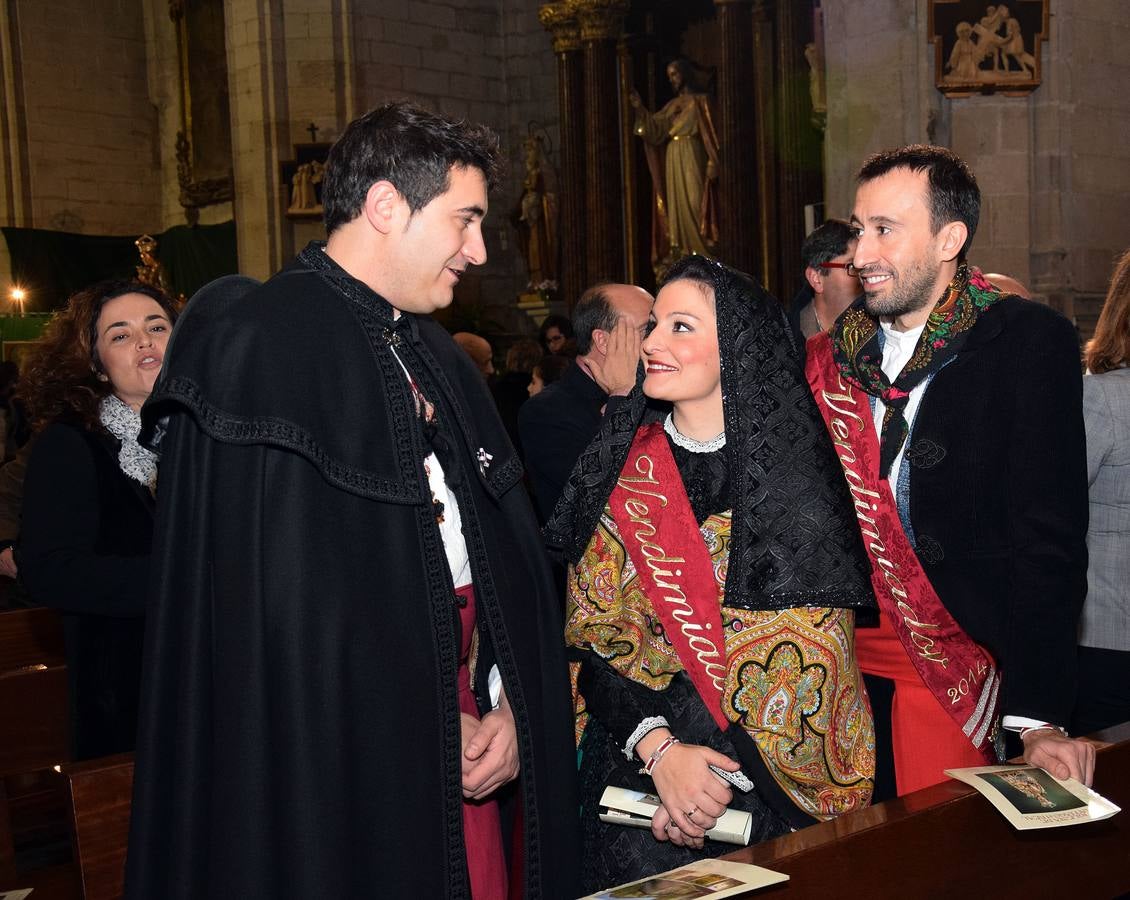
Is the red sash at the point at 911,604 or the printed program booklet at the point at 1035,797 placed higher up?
the red sash at the point at 911,604

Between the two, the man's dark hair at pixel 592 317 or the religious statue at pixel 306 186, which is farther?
the religious statue at pixel 306 186

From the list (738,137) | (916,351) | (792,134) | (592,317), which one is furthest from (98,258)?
(916,351)

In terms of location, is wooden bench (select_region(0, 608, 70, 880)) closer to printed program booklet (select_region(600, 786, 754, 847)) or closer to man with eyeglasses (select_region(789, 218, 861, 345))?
printed program booklet (select_region(600, 786, 754, 847))

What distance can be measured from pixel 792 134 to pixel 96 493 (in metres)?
7.66

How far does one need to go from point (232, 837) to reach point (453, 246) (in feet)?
3.28

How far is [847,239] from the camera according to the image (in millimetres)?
4293

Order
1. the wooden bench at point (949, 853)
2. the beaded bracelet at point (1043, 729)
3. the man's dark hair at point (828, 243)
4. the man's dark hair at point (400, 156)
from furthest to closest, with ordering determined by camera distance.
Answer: the man's dark hair at point (828, 243)
the beaded bracelet at point (1043, 729)
the man's dark hair at point (400, 156)
the wooden bench at point (949, 853)

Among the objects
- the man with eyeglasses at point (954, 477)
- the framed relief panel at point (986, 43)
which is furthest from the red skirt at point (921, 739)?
the framed relief panel at point (986, 43)

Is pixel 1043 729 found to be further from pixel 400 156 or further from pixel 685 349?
pixel 400 156

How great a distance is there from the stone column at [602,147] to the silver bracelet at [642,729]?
8708 mm

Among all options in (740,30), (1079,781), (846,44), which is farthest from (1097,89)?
(1079,781)

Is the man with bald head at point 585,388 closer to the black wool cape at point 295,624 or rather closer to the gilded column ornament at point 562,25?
the black wool cape at point 295,624

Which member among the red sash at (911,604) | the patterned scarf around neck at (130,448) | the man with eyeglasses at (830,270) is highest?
the man with eyeglasses at (830,270)

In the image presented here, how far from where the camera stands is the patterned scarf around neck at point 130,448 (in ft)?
9.53
